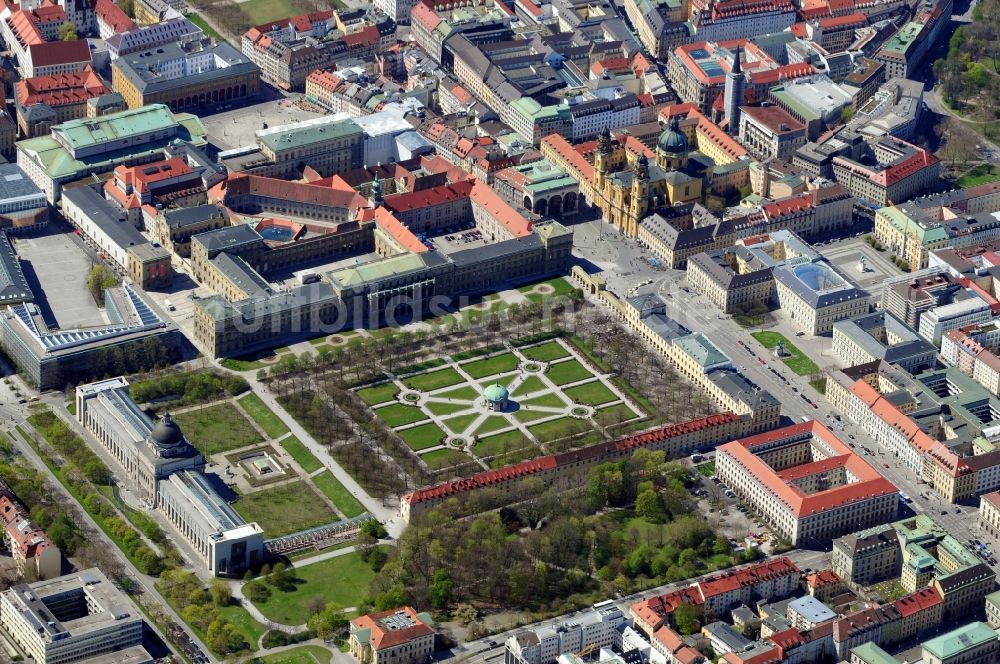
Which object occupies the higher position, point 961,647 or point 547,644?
point 961,647

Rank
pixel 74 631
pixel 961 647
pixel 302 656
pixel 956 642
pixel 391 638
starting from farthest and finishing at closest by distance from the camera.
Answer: pixel 302 656
pixel 956 642
pixel 961 647
pixel 74 631
pixel 391 638

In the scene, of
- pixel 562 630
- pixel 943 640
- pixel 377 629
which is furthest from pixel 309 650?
pixel 943 640

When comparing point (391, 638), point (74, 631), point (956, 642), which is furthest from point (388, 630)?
point (956, 642)

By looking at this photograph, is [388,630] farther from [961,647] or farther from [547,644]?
[961,647]

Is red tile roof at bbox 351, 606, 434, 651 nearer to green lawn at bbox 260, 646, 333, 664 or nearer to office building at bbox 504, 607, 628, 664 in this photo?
green lawn at bbox 260, 646, 333, 664

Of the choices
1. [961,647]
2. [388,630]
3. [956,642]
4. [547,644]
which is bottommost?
[547,644]

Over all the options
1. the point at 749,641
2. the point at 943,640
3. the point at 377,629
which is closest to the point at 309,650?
the point at 377,629

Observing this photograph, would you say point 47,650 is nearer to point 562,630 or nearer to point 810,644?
point 562,630

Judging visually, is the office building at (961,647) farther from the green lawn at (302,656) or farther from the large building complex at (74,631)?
the large building complex at (74,631)
